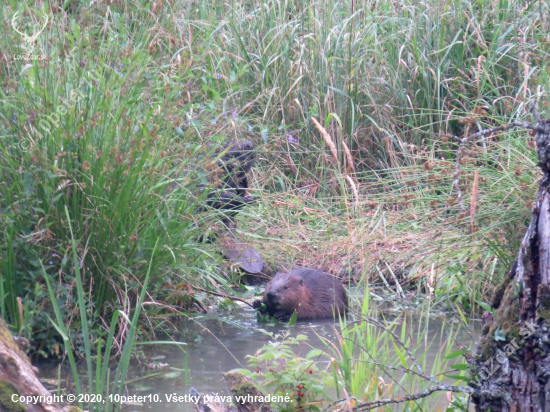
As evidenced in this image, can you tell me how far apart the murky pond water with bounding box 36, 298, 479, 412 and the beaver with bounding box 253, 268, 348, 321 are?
114 millimetres

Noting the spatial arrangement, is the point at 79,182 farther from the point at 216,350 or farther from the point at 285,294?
the point at 285,294

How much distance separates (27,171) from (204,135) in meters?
1.22

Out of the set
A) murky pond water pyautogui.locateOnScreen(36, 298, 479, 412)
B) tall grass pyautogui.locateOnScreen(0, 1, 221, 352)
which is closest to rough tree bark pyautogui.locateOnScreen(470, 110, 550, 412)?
murky pond water pyautogui.locateOnScreen(36, 298, 479, 412)

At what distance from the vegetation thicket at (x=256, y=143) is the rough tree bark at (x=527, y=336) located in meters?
0.88

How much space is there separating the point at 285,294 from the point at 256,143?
2.21m

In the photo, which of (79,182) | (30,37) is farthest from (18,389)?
(30,37)

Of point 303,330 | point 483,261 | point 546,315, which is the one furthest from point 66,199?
point 483,261

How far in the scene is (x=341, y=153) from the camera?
18.9 feet

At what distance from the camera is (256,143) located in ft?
19.2

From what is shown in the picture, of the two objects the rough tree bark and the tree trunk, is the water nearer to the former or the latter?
the rough tree bark

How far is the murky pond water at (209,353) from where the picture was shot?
2.66 meters

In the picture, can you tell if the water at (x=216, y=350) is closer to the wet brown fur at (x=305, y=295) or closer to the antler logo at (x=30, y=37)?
the wet brown fur at (x=305, y=295)

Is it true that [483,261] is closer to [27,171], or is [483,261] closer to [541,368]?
[541,368]

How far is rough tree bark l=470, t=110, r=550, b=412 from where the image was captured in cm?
165
